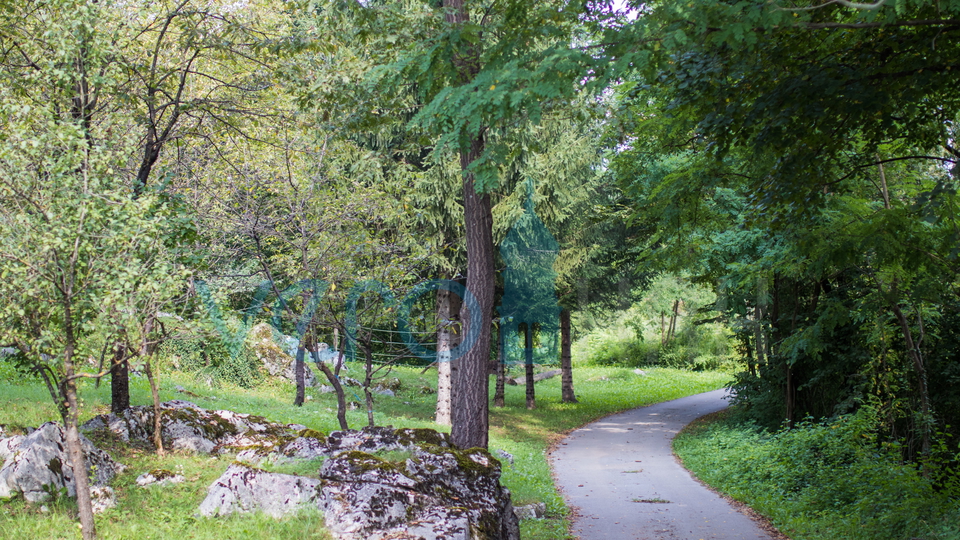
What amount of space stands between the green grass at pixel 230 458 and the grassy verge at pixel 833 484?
117 inches

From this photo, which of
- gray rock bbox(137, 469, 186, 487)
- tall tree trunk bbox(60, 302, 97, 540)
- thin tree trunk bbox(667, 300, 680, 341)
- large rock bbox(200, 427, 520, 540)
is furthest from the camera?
thin tree trunk bbox(667, 300, 680, 341)

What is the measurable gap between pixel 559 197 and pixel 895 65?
9764mm

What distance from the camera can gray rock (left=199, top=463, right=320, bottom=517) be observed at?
5.96 m

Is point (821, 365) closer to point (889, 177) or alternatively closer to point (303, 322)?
point (889, 177)

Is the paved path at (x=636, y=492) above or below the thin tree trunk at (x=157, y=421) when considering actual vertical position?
below

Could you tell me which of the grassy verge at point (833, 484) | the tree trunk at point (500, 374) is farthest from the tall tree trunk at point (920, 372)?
the tree trunk at point (500, 374)

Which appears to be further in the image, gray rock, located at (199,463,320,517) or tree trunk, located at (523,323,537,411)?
tree trunk, located at (523,323,537,411)

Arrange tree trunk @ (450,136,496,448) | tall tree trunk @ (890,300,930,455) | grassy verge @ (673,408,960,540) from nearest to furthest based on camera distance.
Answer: grassy verge @ (673,408,960,540) < tree trunk @ (450,136,496,448) < tall tree trunk @ (890,300,930,455)

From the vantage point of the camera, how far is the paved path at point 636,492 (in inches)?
320

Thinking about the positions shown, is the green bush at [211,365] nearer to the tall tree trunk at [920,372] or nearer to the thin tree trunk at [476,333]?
the thin tree trunk at [476,333]

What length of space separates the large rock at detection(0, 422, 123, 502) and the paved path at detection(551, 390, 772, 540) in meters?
5.39

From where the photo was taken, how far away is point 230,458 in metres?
7.90

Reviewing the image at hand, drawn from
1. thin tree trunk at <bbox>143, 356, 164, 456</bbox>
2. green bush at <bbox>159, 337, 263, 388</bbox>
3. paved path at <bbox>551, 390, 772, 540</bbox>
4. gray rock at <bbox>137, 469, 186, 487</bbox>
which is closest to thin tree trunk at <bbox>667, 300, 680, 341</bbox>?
paved path at <bbox>551, 390, 772, 540</bbox>

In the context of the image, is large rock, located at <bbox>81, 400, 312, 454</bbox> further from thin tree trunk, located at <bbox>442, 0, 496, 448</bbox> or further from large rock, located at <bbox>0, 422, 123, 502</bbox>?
thin tree trunk, located at <bbox>442, 0, 496, 448</bbox>
